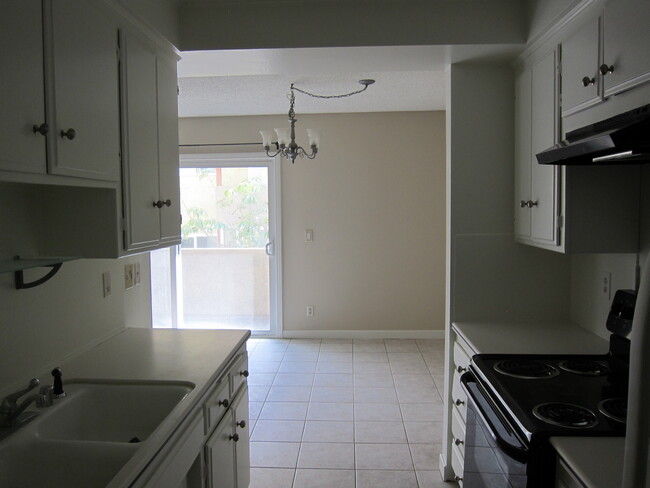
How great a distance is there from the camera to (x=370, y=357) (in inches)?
182

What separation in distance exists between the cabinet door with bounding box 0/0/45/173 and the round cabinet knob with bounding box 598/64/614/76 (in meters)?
1.74

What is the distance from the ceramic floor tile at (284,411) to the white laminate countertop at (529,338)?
1.48 metres

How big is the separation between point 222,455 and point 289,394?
74.8 inches

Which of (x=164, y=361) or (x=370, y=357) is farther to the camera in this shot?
(x=370, y=357)

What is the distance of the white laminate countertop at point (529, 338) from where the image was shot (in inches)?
81.6

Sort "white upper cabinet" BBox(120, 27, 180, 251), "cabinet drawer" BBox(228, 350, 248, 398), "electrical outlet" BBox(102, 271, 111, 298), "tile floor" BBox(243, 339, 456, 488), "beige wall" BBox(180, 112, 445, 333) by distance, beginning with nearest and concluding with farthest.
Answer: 1. "white upper cabinet" BBox(120, 27, 180, 251)
2. "cabinet drawer" BBox(228, 350, 248, 398)
3. "electrical outlet" BBox(102, 271, 111, 298)
4. "tile floor" BBox(243, 339, 456, 488)
5. "beige wall" BBox(180, 112, 445, 333)

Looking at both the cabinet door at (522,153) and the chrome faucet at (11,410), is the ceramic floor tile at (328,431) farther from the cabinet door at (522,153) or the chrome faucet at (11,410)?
the chrome faucet at (11,410)

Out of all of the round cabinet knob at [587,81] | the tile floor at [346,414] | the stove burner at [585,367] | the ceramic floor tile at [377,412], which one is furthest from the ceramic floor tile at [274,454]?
the round cabinet knob at [587,81]

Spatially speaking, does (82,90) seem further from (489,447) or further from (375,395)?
(375,395)

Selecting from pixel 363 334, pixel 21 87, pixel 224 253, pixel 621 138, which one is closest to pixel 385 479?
pixel 621 138

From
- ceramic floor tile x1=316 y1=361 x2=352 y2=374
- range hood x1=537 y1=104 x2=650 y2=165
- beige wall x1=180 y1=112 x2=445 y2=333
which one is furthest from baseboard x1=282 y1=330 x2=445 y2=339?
range hood x1=537 y1=104 x2=650 y2=165

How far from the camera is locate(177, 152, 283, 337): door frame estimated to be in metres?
5.13

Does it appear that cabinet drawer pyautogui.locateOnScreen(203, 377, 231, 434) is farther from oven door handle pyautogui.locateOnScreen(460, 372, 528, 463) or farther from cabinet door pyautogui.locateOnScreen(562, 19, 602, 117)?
cabinet door pyautogui.locateOnScreen(562, 19, 602, 117)

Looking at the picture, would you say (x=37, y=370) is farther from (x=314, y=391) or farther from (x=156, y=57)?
(x=314, y=391)
